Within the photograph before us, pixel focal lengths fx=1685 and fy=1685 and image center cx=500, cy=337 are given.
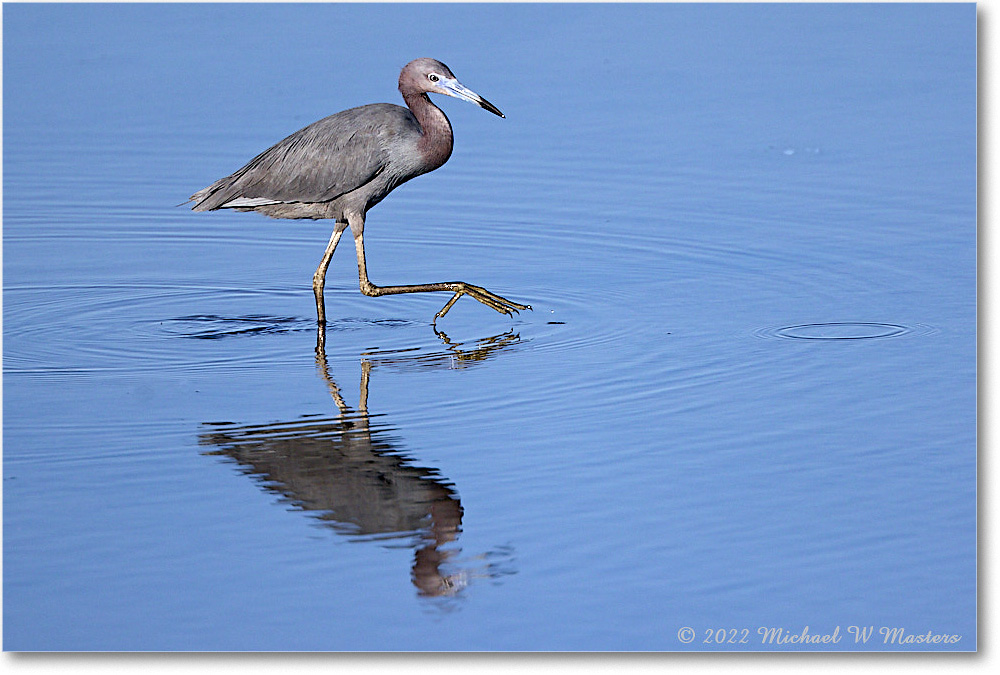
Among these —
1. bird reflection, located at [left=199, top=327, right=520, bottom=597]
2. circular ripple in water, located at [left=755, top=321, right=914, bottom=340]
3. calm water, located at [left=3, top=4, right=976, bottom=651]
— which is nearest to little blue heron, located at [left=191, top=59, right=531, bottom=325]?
calm water, located at [left=3, top=4, right=976, bottom=651]

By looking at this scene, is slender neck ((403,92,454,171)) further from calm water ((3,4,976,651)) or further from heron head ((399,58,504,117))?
calm water ((3,4,976,651))

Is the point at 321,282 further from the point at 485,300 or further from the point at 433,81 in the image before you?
the point at 433,81

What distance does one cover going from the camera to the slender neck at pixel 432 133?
8898 mm

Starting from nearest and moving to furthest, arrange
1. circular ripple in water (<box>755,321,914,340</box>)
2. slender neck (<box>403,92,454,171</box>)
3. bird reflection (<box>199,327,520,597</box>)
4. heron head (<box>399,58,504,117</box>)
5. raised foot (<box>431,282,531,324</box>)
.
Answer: bird reflection (<box>199,327,520,597</box>)
circular ripple in water (<box>755,321,914,340</box>)
raised foot (<box>431,282,531,324</box>)
slender neck (<box>403,92,454,171</box>)
heron head (<box>399,58,504,117</box>)

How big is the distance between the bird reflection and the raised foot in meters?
1.36

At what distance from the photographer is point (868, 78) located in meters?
13.6

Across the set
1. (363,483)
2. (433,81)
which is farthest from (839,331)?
(363,483)

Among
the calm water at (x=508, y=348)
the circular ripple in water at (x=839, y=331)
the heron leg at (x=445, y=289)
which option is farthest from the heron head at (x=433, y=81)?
the circular ripple in water at (x=839, y=331)

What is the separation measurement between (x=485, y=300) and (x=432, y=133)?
0.93m

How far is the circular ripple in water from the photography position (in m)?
8.41

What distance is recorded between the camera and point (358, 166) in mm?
8867

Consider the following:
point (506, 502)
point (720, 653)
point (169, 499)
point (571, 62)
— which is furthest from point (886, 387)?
point (571, 62)

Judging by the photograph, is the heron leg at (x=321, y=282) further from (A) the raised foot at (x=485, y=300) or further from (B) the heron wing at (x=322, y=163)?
(A) the raised foot at (x=485, y=300)

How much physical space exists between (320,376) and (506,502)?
187 centimetres
